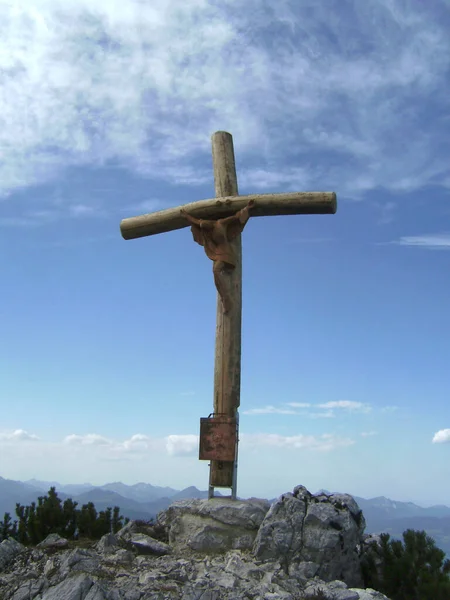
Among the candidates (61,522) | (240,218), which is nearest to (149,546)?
(61,522)

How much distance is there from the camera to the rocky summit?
756 centimetres

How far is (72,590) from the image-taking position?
7.52 m

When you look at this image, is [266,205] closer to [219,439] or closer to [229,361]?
[229,361]

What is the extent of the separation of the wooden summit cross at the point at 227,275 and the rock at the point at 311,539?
4.05 ft

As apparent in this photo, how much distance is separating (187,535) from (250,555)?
1.19 m

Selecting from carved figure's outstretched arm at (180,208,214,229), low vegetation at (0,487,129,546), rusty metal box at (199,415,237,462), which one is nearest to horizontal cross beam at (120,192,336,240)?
carved figure's outstretched arm at (180,208,214,229)

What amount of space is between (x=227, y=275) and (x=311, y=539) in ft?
15.6

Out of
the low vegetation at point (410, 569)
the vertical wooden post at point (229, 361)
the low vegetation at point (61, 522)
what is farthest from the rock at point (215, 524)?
the low vegetation at point (61, 522)

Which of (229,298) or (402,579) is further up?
(229,298)

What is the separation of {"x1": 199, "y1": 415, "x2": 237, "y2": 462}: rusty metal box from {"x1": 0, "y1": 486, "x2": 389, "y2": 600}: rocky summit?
0.76m

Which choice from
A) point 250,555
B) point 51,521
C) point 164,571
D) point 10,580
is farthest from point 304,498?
point 51,521

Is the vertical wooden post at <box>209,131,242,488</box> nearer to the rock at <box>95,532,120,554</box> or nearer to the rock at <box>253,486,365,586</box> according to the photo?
the rock at <box>253,486,365,586</box>

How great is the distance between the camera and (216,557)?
28.8 feet

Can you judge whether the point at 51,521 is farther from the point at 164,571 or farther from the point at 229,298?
the point at 229,298
